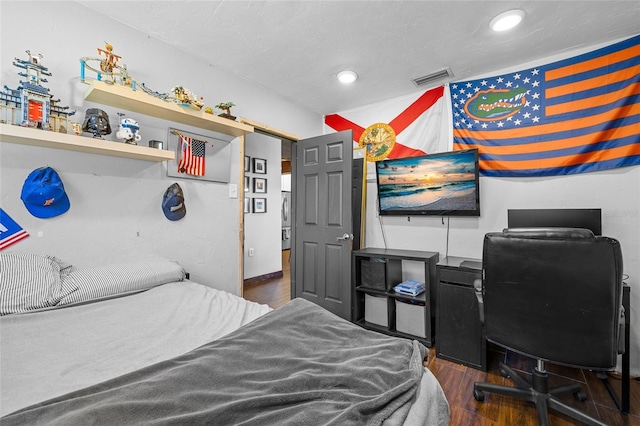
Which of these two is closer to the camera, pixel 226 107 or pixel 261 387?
pixel 261 387

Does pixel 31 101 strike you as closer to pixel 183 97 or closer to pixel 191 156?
pixel 183 97

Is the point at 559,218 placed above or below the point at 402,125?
below

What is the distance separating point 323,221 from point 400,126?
1426mm

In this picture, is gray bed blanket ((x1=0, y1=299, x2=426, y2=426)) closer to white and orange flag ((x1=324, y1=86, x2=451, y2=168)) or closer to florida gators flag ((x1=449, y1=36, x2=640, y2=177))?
florida gators flag ((x1=449, y1=36, x2=640, y2=177))

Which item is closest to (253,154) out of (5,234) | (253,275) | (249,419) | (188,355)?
(253,275)

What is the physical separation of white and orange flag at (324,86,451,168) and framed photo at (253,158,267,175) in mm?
1693

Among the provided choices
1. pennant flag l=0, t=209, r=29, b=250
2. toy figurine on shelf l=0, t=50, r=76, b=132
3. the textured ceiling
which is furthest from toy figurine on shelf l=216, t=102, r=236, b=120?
pennant flag l=0, t=209, r=29, b=250

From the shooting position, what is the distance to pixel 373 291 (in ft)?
9.43

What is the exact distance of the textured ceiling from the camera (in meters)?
1.88

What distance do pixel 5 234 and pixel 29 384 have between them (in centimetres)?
122

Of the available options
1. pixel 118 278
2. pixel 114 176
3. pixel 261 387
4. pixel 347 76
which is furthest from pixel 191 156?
pixel 261 387

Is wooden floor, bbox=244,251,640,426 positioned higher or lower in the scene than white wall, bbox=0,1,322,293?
lower

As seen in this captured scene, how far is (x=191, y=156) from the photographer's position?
2.45 meters

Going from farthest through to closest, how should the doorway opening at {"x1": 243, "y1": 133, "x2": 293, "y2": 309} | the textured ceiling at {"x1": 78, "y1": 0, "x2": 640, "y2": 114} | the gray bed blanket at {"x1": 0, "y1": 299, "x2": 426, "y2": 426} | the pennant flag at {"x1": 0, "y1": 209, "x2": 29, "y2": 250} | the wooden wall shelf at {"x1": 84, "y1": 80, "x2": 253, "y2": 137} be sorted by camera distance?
the doorway opening at {"x1": 243, "y1": 133, "x2": 293, "y2": 309}, the textured ceiling at {"x1": 78, "y1": 0, "x2": 640, "y2": 114}, the wooden wall shelf at {"x1": 84, "y1": 80, "x2": 253, "y2": 137}, the pennant flag at {"x1": 0, "y1": 209, "x2": 29, "y2": 250}, the gray bed blanket at {"x1": 0, "y1": 299, "x2": 426, "y2": 426}
